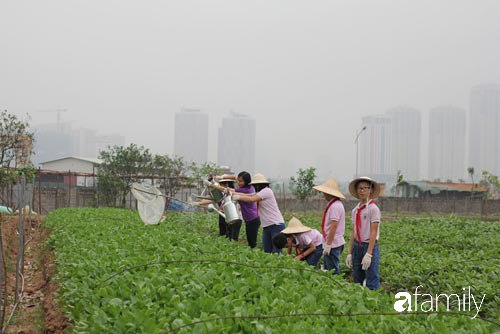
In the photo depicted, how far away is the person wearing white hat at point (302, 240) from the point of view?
267 inches

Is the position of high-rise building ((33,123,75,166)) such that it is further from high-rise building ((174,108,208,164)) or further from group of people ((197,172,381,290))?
group of people ((197,172,381,290))

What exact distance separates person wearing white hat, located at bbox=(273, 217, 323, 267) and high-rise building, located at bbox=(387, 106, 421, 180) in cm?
7488

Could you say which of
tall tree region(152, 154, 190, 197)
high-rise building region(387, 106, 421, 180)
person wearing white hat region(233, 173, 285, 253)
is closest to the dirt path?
person wearing white hat region(233, 173, 285, 253)

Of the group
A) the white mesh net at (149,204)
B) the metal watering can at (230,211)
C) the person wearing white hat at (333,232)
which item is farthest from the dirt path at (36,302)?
the person wearing white hat at (333,232)

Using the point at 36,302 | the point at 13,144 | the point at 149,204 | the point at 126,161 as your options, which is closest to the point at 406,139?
the point at 126,161

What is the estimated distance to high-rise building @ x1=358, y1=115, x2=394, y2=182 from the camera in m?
76.0

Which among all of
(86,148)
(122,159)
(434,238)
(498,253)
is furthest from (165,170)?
(86,148)

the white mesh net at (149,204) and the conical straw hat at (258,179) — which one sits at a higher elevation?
the conical straw hat at (258,179)

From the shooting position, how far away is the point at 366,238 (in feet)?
19.8

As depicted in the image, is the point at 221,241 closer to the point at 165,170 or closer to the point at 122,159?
the point at 122,159

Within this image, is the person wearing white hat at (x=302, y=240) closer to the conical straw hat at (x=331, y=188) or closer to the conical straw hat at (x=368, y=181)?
the conical straw hat at (x=331, y=188)

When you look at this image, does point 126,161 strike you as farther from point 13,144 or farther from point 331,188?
point 331,188

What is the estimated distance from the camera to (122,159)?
31516mm

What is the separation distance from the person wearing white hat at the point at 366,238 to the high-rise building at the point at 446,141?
3169 inches
